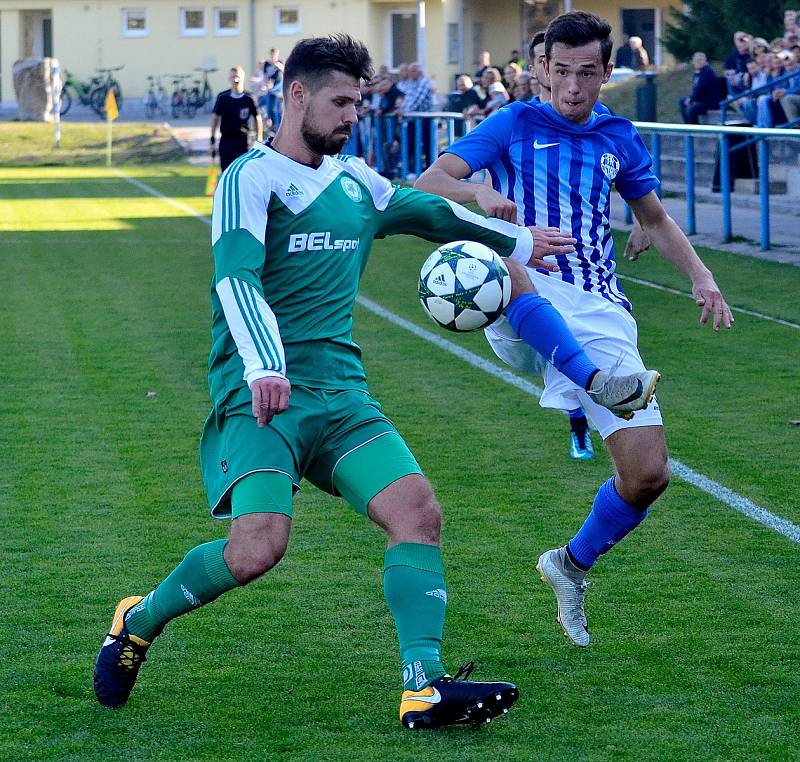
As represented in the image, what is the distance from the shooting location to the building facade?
167ft

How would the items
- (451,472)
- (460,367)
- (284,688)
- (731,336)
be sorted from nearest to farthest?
(284,688) → (451,472) → (460,367) → (731,336)

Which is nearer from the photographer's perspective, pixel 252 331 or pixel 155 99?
pixel 252 331

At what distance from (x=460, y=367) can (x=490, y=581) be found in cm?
464

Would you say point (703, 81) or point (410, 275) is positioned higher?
point (703, 81)

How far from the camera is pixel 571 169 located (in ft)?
16.5

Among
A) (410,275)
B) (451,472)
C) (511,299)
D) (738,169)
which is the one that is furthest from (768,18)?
(511,299)

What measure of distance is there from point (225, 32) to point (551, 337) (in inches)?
1926

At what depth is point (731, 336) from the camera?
10.9 m

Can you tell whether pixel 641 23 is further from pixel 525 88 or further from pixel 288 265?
pixel 288 265

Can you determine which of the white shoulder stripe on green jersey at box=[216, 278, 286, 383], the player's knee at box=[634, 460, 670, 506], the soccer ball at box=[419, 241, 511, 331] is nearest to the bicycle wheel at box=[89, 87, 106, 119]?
the soccer ball at box=[419, 241, 511, 331]

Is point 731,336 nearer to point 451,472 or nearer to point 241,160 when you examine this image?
point 451,472

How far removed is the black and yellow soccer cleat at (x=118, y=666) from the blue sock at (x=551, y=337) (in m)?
1.53

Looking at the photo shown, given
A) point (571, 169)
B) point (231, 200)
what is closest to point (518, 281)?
point (571, 169)

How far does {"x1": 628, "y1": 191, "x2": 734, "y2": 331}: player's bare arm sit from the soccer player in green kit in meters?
1.28
